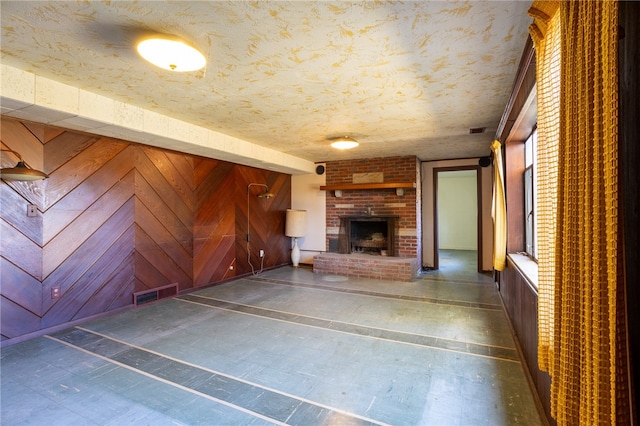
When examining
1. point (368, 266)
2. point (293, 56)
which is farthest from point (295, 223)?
point (293, 56)

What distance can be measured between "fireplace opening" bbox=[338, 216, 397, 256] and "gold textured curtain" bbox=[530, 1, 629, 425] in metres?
5.10

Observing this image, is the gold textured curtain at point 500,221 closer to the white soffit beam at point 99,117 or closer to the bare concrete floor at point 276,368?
the bare concrete floor at point 276,368

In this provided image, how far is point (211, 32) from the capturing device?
6.02ft

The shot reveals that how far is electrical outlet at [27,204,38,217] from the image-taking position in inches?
115

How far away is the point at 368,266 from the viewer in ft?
18.2

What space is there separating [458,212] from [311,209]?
5.40m

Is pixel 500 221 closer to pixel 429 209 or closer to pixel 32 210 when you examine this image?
pixel 429 209

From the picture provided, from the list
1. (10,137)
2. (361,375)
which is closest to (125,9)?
(10,137)

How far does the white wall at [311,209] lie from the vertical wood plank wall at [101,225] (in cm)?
201

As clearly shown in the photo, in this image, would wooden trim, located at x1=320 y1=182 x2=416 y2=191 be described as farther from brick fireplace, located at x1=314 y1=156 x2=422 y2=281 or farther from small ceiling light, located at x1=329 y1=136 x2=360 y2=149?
small ceiling light, located at x1=329 y1=136 x2=360 y2=149

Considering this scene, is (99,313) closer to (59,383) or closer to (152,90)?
(59,383)

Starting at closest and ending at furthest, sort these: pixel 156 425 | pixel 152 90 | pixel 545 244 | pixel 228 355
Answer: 1. pixel 545 244
2. pixel 156 425
3. pixel 228 355
4. pixel 152 90

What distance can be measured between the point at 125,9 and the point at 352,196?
5186 mm

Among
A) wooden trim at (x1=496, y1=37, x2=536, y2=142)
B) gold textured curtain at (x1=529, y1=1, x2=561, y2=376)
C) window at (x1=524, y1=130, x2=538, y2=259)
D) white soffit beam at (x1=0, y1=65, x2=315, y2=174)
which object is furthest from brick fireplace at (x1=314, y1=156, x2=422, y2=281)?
gold textured curtain at (x1=529, y1=1, x2=561, y2=376)
